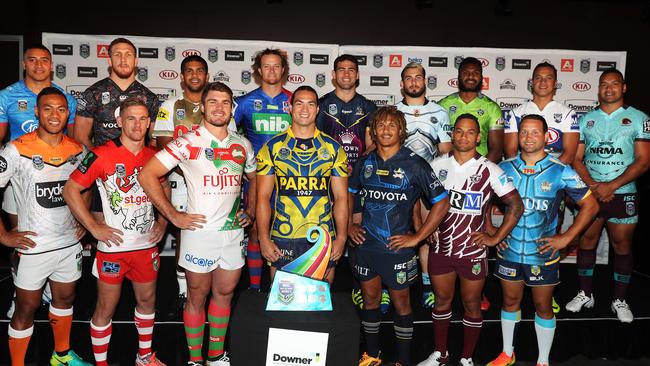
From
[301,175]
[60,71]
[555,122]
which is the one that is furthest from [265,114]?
[60,71]

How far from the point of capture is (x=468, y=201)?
318 centimetres

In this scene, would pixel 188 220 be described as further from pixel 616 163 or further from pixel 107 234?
pixel 616 163

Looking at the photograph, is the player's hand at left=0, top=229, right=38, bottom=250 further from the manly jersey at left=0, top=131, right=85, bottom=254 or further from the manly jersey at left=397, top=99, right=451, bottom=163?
the manly jersey at left=397, top=99, right=451, bottom=163

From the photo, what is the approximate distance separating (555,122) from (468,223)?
1.55m

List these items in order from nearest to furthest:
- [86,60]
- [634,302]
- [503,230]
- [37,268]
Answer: [37,268]
[503,230]
[634,302]
[86,60]

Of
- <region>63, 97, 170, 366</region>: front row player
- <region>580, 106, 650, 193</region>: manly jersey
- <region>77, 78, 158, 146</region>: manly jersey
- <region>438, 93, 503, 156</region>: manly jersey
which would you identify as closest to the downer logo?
<region>63, 97, 170, 366</region>: front row player

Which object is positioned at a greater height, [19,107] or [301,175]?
[19,107]

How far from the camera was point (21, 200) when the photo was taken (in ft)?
9.69

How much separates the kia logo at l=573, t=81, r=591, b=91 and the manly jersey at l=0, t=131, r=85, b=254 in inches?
213

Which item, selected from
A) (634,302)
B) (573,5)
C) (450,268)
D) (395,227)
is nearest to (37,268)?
(395,227)

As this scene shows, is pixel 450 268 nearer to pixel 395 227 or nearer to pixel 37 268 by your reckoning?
pixel 395 227

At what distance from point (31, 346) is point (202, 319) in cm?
133

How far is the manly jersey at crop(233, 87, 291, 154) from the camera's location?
3.97 m

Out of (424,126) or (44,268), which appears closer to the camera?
(44,268)
